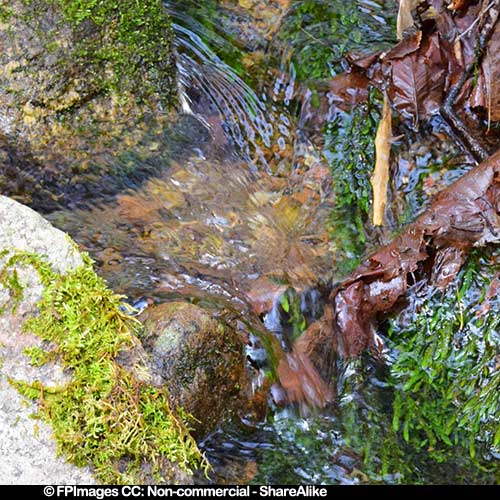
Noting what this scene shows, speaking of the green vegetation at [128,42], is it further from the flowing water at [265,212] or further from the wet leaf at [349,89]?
the wet leaf at [349,89]

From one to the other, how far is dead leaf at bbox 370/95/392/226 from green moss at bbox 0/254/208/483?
182 cm

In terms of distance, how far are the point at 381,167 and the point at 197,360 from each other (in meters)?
1.65

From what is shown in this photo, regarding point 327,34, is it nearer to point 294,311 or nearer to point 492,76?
point 492,76

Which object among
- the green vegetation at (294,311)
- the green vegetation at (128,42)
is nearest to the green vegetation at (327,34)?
the green vegetation at (128,42)

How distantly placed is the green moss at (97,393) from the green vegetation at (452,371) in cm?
131

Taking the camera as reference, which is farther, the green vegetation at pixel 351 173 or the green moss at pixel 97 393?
the green vegetation at pixel 351 173

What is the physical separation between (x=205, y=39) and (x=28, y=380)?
336 cm

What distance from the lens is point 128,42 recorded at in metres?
4.27

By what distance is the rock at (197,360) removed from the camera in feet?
9.55

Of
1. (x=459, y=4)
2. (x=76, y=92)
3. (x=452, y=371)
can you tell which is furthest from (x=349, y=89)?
(x=452, y=371)

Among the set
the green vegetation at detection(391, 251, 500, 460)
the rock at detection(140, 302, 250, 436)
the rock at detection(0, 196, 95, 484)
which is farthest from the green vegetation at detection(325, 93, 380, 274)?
the rock at detection(0, 196, 95, 484)

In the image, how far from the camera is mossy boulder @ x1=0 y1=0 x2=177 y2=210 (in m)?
4.01

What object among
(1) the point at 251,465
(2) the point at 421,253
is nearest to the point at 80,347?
(1) the point at 251,465

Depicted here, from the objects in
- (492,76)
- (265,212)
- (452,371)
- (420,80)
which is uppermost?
(492,76)
